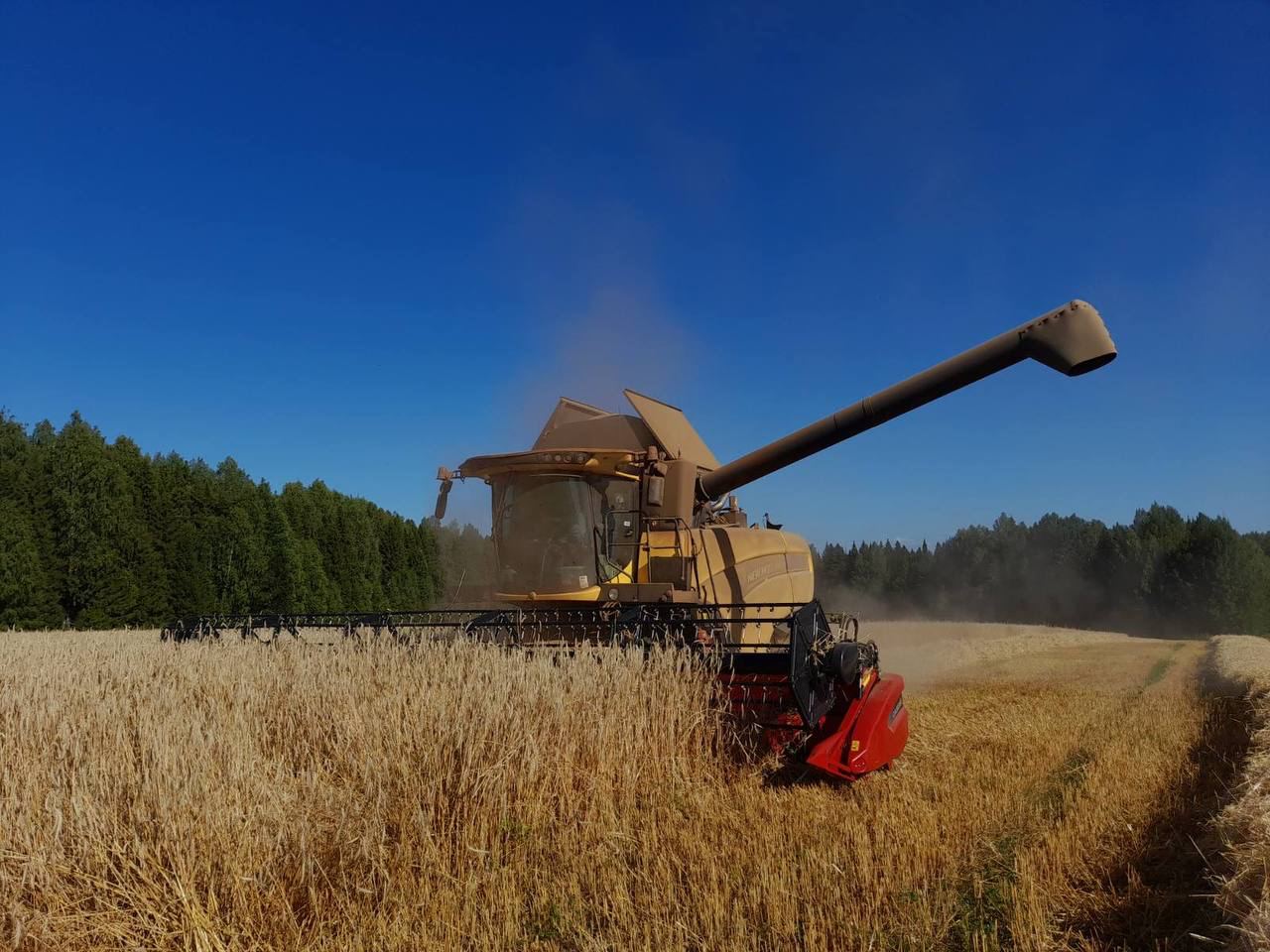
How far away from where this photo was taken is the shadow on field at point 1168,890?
3.10 meters

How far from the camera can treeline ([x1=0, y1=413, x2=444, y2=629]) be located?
21406 mm

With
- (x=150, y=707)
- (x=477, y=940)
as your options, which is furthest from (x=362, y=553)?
(x=477, y=940)

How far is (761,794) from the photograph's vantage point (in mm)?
5059

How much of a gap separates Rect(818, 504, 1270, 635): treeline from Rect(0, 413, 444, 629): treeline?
87.7 feet

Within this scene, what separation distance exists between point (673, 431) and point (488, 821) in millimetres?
6066

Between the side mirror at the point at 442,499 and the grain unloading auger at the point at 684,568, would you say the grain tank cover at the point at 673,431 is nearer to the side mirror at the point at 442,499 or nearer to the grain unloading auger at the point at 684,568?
the grain unloading auger at the point at 684,568

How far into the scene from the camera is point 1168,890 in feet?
11.6

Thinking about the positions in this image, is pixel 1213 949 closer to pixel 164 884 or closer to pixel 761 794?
pixel 761 794

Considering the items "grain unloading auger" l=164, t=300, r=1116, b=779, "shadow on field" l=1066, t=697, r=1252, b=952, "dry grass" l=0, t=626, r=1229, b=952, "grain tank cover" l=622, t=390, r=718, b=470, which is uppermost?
"grain tank cover" l=622, t=390, r=718, b=470

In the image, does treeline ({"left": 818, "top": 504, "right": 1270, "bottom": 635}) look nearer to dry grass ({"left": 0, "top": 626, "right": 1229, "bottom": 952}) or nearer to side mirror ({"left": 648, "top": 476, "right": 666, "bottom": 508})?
side mirror ({"left": 648, "top": 476, "right": 666, "bottom": 508})

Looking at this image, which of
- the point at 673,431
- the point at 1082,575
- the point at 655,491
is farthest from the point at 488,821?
the point at 1082,575

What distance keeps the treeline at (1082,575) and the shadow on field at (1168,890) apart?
41.2m

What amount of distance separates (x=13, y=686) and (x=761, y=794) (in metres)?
4.44

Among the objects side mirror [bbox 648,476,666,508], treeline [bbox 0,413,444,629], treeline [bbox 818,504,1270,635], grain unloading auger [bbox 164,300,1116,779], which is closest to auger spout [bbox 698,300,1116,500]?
grain unloading auger [bbox 164,300,1116,779]
